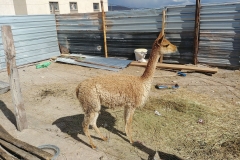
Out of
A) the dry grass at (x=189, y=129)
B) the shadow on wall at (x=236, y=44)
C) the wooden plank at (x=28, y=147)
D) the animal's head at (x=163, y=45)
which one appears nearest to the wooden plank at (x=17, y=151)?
the wooden plank at (x=28, y=147)

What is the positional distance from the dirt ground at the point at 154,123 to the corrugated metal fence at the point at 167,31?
168 centimetres

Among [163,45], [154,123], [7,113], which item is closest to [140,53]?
[154,123]

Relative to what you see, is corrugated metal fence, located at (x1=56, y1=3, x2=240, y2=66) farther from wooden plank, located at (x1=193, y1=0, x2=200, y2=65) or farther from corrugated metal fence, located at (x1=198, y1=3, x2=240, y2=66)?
wooden plank, located at (x1=193, y1=0, x2=200, y2=65)

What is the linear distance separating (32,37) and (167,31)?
23.4ft

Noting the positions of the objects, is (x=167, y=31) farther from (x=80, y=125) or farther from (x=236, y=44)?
(x=80, y=125)

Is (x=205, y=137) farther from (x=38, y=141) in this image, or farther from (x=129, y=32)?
(x=129, y=32)

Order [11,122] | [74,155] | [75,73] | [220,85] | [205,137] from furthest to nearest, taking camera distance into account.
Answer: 1. [75,73]
2. [220,85]
3. [11,122]
4. [205,137]
5. [74,155]

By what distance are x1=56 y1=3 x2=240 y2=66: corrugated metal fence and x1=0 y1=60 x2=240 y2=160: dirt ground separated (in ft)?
5.52

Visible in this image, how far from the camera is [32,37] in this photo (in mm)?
11797

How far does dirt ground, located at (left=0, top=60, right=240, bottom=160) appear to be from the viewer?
13.3 ft

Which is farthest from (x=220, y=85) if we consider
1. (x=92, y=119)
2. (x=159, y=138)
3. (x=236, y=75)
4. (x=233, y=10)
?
(x=92, y=119)

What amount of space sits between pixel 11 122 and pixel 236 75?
25.3 ft

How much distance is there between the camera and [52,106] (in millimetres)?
6262

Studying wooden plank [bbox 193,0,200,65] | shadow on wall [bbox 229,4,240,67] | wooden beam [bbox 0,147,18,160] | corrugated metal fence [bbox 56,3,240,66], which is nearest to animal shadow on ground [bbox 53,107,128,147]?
wooden beam [bbox 0,147,18,160]
